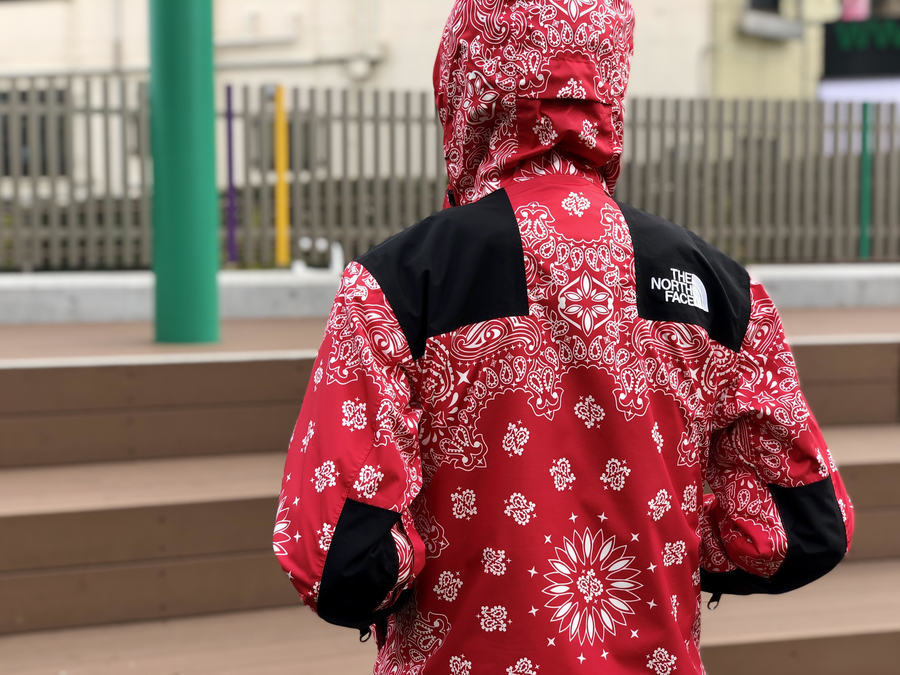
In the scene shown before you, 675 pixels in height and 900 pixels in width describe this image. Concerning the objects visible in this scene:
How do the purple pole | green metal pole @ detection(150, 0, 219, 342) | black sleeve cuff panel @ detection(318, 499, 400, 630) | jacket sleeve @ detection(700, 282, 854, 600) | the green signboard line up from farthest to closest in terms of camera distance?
1. the green signboard
2. the purple pole
3. green metal pole @ detection(150, 0, 219, 342)
4. jacket sleeve @ detection(700, 282, 854, 600)
5. black sleeve cuff panel @ detection(318, 499, 400, 630)

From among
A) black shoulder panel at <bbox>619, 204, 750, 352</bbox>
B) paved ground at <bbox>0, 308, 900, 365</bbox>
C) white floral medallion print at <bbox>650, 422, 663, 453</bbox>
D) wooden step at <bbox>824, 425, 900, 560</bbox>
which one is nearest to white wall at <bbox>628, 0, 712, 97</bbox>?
paved ground at <bbox>0, 308, 900, 365</bbox>

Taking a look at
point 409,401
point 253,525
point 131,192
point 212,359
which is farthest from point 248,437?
point 131,192

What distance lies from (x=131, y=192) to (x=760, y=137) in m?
5.41

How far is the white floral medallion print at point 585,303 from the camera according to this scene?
4.56ft

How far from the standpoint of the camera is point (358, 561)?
1.29m

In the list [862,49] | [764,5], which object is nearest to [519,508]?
[862,49]

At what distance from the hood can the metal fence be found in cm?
656

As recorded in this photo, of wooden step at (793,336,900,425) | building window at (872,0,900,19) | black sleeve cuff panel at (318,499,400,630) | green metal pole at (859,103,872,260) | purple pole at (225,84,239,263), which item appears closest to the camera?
black sleeve cuff panel at (318,499,400,630)

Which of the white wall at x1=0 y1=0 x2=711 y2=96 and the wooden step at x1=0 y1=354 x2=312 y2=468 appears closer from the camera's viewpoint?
the wooden step at x1=0 y1=354 x2=312 y2=468

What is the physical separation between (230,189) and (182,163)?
9.55 feet

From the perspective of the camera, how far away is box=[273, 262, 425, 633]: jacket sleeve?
4.23 ft

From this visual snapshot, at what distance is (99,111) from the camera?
26.2ft

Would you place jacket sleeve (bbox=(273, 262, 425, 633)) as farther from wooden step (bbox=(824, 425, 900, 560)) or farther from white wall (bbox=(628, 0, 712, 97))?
white wall (bbox=(628, 0, 712, 97))

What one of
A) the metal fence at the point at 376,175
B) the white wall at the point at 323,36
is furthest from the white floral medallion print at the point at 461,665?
the white wall at the point at 323,36
